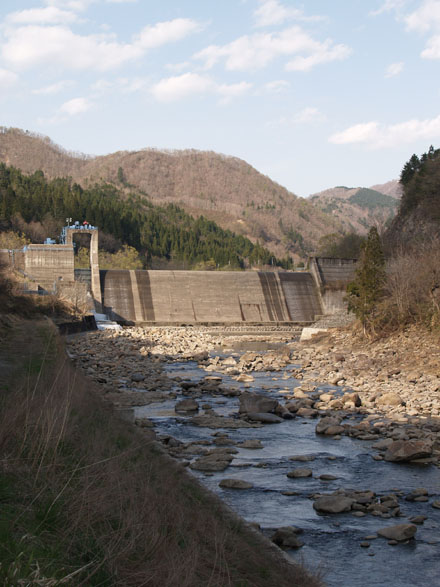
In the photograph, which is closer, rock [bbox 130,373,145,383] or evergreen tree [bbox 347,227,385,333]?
rock [bbox 130,373,145,383]

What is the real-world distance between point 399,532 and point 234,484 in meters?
2.96

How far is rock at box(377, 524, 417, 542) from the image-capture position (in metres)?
8.30

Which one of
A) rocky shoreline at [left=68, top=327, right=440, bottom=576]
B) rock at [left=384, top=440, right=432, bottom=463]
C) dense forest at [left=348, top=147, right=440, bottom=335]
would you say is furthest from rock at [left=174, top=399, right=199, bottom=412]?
dense forest at [left=348, top=147, right=440, bottom=335]

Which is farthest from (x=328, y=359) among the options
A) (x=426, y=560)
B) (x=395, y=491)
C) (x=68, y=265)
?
(x=68, y=265)

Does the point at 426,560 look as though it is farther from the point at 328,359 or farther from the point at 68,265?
the point at 68,265

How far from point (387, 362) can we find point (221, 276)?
31025mm

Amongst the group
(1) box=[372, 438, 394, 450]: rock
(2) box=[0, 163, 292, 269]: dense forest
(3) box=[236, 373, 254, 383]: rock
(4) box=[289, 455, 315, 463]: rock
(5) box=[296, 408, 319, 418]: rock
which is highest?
(2) box=[0, 163, 292, 269]: dense forest

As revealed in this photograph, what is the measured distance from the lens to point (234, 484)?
34.1 feet

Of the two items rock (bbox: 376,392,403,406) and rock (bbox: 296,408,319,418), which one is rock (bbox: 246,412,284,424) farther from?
rock (bbox: 376,392,403,406)

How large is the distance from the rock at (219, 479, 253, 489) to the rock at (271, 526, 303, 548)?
202 centimetres

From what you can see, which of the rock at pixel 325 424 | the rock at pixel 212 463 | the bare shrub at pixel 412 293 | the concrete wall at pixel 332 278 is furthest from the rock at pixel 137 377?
the concrete wall at pixel 332 278

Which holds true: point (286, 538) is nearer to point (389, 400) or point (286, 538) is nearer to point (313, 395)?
point (389, 400)

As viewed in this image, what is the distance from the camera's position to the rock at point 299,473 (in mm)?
11172

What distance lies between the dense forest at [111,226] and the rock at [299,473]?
72748mm
